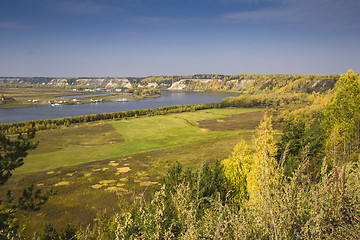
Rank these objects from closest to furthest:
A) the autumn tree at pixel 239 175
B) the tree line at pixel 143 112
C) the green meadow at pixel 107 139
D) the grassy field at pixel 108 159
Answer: the autumn tree at pixel 239 175
the grassy field at pixel 108 159
the green meadow at pixel 107 139
the tree line at pixel 143 112

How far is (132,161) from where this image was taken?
176ft

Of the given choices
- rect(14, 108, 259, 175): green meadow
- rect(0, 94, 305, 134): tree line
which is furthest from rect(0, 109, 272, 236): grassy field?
rect(0, 94, 305, 134): tree line

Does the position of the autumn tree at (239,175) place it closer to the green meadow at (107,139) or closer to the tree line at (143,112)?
the green meadow at (107,139)

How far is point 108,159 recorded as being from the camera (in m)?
55.2

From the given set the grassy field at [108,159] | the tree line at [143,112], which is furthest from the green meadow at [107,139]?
the tree line at [143,112]

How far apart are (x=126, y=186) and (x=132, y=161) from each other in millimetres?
14571

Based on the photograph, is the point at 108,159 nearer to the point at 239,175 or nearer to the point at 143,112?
the point at 239,175

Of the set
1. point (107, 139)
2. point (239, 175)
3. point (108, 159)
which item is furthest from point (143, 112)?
point (239, 175)

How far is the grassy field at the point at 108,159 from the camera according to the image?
106ft

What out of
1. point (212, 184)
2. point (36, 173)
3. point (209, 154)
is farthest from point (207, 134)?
point (212, 184)

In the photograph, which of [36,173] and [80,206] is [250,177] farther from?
[36,173]

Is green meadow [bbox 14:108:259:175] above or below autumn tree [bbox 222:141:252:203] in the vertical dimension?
below

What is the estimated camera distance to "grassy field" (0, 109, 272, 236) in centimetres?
3219

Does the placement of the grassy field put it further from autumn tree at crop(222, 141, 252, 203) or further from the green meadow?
autumn tree at crop(222, 141, 252, 203)
